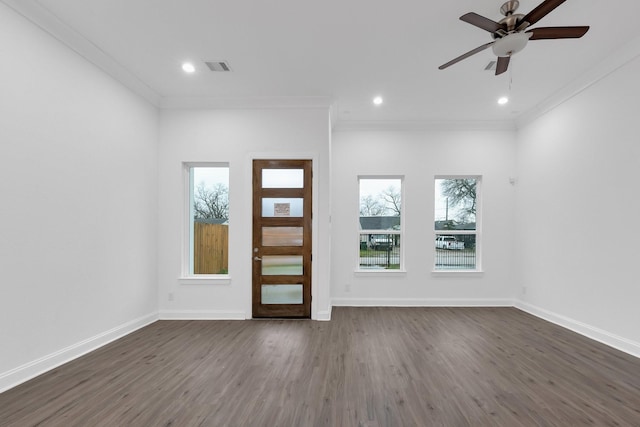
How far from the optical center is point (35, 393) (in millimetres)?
2543

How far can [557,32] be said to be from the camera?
248 centimetres

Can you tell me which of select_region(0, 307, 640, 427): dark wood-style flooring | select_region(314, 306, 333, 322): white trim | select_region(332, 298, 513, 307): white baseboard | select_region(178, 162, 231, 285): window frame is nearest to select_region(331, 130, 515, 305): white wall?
select_region(332, 298, 513, 307): white baseboard

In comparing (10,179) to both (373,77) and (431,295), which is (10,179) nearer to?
(373,77)

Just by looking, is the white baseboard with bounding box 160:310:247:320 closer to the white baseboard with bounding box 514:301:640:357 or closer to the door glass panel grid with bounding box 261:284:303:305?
the door glass panel grid with bounding box 261:284:303:305

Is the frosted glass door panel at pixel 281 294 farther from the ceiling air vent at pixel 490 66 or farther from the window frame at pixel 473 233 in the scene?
the ceiling air vent at pixel 490 66

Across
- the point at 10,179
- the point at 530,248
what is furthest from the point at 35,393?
the point at 530,248

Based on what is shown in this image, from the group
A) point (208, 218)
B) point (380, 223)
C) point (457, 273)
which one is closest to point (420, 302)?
point (457, 273)

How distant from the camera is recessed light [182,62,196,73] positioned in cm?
373

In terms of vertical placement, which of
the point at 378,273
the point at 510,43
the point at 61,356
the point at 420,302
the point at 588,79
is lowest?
the point at 420,302

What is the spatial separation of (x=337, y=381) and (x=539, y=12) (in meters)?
3.38

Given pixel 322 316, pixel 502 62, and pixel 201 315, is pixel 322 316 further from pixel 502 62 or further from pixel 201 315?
pixel 502 62

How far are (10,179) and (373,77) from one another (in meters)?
3.87

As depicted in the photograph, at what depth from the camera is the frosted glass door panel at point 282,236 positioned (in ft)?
15.4

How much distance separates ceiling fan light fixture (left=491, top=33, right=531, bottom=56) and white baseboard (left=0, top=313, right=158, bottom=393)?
4.96 meters
